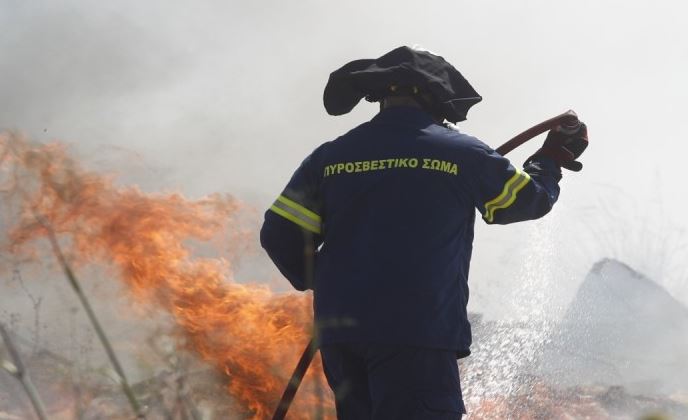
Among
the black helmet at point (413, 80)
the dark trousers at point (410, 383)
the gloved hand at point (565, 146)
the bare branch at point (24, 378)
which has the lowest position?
the dark trousers at point (410, 383)

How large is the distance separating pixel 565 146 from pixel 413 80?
0.68 m

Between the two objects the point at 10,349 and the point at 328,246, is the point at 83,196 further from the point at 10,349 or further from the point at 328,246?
the point at 10,349

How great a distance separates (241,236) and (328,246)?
10.8ft

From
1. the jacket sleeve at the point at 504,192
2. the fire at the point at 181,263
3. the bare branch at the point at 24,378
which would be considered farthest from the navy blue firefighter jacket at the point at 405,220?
the fire at the point at 181,263

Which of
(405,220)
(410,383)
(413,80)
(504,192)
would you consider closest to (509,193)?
(504,192)

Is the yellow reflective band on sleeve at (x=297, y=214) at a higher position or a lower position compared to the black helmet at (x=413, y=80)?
lower

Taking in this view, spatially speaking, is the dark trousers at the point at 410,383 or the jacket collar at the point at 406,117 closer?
the dark trousers at the point at 410,383

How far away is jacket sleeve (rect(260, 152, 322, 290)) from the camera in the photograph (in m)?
3.11

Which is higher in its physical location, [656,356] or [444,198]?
[444,198]

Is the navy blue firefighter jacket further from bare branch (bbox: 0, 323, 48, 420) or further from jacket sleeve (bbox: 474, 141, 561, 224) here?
bare branch (bbox: 0, 323, 48, 420)

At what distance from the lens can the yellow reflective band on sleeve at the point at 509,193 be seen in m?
2.91

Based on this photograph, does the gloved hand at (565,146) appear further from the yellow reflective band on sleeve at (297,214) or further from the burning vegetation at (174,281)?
the burning vegetation at (174,281)


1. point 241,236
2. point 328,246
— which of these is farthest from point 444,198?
point 241,236

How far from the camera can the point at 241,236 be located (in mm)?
6246
